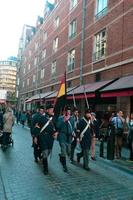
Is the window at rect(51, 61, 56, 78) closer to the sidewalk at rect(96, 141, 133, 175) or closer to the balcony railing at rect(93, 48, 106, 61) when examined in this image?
the balcony railing at rect(93, 48, 106, 61)

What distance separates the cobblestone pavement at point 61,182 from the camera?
6.04m

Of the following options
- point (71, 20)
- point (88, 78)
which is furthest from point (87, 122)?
point (71, 20)

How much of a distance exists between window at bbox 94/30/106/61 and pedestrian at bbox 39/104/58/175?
11.6m

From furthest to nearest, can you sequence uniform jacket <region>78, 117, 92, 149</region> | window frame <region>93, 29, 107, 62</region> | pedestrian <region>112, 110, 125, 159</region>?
window frame <region>93, 29, 107, 62</region> → pedestrian <region>112, 110, 125, 159</region> → uniform jacket <region>78, 117, 92, 149</region>

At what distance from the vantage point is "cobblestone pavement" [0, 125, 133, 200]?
604 cm

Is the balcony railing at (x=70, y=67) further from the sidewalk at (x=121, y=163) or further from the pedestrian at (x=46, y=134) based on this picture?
the pedestrian at (x=46, y=134)

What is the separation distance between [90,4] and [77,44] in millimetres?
3359

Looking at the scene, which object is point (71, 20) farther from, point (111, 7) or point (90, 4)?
point (111, 7)

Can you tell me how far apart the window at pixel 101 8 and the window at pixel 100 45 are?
46.7 inches

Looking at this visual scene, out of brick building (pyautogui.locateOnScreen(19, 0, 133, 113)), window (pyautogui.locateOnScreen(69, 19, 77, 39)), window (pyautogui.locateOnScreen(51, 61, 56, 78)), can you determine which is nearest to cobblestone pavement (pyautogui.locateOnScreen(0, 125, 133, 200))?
brick building (pyautogui.locateOnScreen(19, 0, 133, 113))

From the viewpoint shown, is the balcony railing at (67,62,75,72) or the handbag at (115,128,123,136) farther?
the balcony railing at (67,62,75,72)

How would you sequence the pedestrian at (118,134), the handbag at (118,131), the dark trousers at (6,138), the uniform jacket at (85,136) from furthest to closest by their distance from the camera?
the dark trousers at (6,138) → the handbag at (118,131) → the pedestrian at (118,134) → the uniform jacket at (85,136)

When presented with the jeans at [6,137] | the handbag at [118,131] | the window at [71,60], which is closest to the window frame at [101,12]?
the window at [71,60]

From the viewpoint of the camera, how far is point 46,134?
8.20 metres
